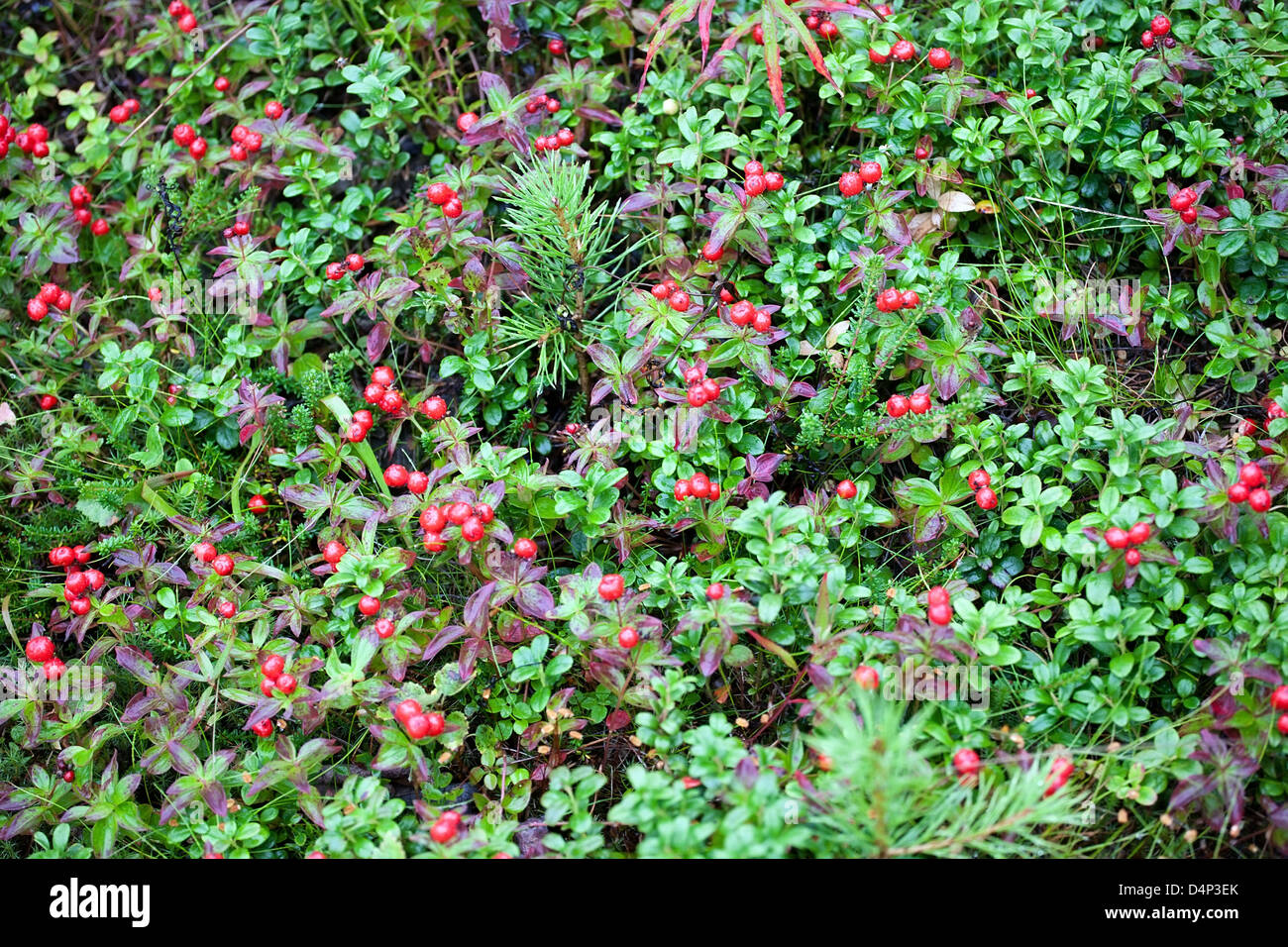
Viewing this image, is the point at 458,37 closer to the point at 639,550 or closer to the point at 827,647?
the point at 639,550

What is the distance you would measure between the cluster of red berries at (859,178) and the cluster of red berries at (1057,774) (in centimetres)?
169

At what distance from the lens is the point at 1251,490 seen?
2.35 m

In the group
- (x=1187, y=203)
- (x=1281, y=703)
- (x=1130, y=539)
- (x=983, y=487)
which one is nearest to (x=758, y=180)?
(x=983, y=487)

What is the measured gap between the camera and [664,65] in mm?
3373

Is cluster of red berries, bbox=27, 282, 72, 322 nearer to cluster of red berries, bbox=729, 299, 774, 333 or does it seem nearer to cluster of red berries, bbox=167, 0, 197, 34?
cluster of red berries, bbox=167, 0, 197, 34

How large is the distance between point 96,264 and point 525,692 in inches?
94.9

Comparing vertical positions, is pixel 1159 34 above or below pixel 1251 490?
above

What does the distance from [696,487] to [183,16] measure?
8.62ft

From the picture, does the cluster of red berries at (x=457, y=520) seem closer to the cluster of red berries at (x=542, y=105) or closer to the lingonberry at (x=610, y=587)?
the lingonberry at (x=610, y=587)

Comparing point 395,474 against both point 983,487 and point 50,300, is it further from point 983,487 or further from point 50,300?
point 983,487

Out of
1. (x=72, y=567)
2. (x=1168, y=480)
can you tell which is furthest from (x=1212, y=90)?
(x=72, y=567)

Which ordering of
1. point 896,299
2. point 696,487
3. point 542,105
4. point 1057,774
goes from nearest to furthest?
point 1057,774 < point 696,487 < point 896,299 < point 542,105

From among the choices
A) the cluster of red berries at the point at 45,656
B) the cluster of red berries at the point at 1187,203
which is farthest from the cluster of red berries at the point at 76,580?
the cluster of red berries at the point at 1187,203

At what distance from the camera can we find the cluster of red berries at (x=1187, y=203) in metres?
2.85
